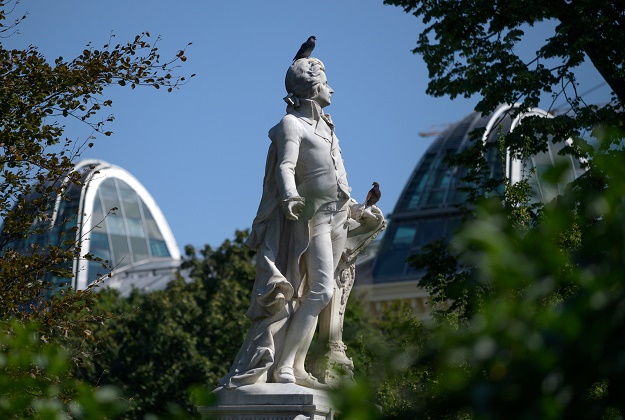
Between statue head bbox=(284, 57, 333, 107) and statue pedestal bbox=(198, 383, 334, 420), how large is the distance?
98.1 inches

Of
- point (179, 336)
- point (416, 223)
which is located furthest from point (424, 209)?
point (179, 336)

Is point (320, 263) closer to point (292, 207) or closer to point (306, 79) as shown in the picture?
point (292, 207)

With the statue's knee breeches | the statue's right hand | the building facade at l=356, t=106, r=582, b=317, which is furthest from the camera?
the building facade at l=356, t=106, r=582, b=317

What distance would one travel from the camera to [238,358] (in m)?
10.2

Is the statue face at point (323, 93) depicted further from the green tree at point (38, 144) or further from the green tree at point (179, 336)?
the green tree at point (179, 336)

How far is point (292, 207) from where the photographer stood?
1011cm

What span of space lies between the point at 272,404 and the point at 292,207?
1551 mm

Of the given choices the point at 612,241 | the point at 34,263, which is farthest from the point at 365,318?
the point at 612,241

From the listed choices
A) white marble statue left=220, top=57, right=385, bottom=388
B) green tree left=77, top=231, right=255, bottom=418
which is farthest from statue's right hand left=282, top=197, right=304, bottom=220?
green tree left=77, top=231, right=255, bottom=418


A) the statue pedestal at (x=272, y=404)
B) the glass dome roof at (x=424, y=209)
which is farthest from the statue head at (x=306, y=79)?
the glass dome roof at (x=424, y=209)

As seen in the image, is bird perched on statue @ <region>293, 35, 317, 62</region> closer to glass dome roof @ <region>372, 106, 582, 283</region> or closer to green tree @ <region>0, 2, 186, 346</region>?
green tree @ <region>0, 2, 186, 346</region>

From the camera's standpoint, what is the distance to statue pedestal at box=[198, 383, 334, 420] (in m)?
9.64

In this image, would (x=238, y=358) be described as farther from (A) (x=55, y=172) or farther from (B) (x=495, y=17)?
(B) (x=495, y=17)

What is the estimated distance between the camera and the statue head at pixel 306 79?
10727 mm
